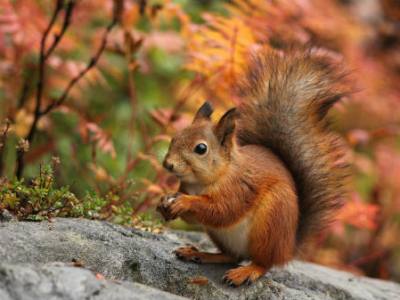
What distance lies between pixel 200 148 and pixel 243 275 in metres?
0.50

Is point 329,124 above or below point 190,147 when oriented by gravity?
above

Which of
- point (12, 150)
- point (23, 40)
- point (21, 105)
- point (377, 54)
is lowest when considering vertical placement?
point (12, 150)

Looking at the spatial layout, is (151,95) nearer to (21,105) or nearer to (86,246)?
(21,105)

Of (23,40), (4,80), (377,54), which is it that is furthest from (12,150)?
(377,54)

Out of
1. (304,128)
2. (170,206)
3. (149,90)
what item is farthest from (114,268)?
(149,90)

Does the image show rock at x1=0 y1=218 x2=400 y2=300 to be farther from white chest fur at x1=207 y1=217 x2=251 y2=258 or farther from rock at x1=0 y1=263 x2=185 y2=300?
white chest fur at x1=207 y1=217 x2=251 y2=258

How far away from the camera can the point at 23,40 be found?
3.98m

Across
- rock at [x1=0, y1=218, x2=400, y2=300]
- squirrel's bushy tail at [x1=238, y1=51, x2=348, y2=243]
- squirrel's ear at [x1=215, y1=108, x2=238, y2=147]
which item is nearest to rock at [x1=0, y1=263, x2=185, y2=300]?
rock at [x1=0, y1=218, x2=400, y2=300]

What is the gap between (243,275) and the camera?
2590 millimetres

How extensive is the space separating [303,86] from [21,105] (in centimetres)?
174

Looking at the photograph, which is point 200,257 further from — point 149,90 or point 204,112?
point 149,90

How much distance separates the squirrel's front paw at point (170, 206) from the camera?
238 centimetres

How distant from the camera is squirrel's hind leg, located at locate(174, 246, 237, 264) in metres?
2.70

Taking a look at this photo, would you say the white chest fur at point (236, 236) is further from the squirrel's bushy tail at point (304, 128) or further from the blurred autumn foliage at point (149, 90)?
the blurred autumn foliage at point (149, 90)
